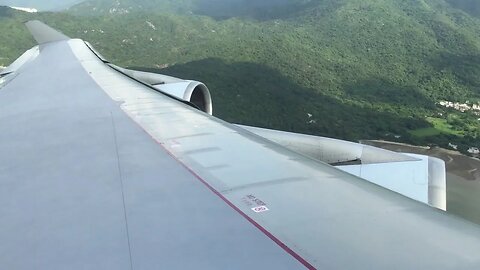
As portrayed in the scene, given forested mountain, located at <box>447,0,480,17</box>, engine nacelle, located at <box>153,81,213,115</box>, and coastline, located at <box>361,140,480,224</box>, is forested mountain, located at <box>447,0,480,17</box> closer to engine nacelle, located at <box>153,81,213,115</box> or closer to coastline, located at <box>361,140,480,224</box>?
coastline, located at <box>361,140,480,224</box>

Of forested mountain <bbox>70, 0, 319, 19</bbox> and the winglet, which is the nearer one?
the winglet

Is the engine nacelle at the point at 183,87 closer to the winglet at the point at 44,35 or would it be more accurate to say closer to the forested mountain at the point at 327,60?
the winglet at the point at 44,35

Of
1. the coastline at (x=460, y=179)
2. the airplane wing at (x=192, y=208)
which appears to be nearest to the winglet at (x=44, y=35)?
the airplane wing at (x=192, y=208)

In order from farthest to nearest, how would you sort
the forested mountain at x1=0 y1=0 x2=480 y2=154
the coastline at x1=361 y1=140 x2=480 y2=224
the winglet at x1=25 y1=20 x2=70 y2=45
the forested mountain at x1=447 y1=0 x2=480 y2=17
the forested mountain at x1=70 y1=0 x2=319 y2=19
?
the forested mountain at x1=70 y1=0 x2=319 y2=19
the forested mountain at x1=447 y1=0 x2=480 y2=17
the forested mountain at x1=0 y1=0 x2=480 y2=154
the coastline at x1=361 y1=140 x2=480 y2=224
the winglet at x1=25 y1=20 x2=70 y2=45

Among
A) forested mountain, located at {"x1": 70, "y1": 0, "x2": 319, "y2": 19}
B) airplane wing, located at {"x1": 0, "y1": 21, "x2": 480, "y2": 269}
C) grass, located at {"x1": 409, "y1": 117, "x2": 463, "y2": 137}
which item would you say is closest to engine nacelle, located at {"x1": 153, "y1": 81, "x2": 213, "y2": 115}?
airplane wing, located at {"x1": 0, "y1": 21, "x2": 480, "y2": 269}

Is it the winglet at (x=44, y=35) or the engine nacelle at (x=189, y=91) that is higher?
the winglet at (x=44, y=35)

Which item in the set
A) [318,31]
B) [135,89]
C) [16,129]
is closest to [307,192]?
[16,129]
